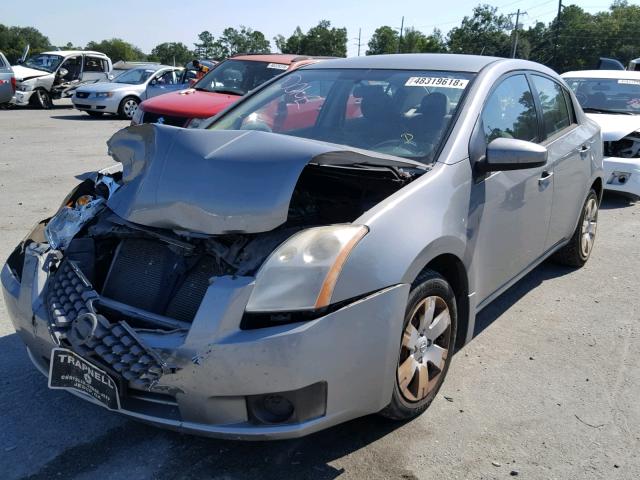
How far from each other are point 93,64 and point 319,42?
239 ft

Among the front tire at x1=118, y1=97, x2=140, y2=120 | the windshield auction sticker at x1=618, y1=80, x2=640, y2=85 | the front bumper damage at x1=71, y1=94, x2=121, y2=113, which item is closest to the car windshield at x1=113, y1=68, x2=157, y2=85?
the front tire at x1=118, y1=97, x2=140, y2=120

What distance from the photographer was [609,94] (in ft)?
28.2

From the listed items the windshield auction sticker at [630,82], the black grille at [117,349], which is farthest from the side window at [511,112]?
the windshield auction sticker at [630,82]

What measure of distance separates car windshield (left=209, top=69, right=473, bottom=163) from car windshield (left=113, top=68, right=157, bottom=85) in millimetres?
14663

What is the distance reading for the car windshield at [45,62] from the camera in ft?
63.0

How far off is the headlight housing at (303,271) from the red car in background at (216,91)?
6.46 meters

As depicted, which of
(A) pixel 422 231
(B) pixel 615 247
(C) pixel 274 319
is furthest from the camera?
(B) pixel 615 247

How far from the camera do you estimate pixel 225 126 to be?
3.95 metres

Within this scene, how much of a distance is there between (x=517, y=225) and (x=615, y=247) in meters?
3.04

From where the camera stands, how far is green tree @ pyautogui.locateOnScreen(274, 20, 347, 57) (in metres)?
88.4

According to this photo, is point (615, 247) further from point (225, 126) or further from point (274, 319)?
point (274, 319)

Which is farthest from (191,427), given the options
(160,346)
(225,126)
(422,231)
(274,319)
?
(225,126)

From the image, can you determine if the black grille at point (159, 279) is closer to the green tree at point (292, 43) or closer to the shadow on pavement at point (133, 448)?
the shadow on pavement at point (133, 448)

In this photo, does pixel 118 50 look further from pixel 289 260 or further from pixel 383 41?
pixel 289 260
